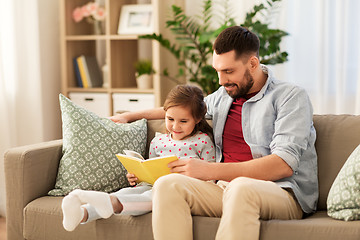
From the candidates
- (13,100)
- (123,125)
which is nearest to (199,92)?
(123,125)

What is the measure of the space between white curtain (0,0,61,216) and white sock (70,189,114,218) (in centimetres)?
182

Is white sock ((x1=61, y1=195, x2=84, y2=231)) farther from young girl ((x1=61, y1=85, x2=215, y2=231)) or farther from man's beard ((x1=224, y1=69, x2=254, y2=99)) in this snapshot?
man's beard ((x1=224, y1=69, x2=254, y2=99))

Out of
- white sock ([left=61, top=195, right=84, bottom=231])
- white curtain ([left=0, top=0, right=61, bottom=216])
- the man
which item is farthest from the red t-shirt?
white curtain ([left=0, top=0, right=61, bottom=216])

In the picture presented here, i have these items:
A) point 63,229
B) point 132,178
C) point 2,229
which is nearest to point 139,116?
point 132,178

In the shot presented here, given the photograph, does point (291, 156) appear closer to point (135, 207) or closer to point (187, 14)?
point (135, 207)

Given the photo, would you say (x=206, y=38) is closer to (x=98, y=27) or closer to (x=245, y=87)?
(x=98, y=27)

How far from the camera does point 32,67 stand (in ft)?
12.6

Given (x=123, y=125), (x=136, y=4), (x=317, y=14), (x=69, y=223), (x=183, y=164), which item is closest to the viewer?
(x=69, y=223)

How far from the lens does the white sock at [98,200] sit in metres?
1.96

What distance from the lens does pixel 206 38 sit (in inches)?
137

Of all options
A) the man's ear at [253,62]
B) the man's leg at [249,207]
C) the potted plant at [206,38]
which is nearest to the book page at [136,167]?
the man's leg at [249,207]

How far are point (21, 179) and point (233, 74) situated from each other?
38.6 inches

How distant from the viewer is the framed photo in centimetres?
387

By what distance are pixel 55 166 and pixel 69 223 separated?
1.79 feet
